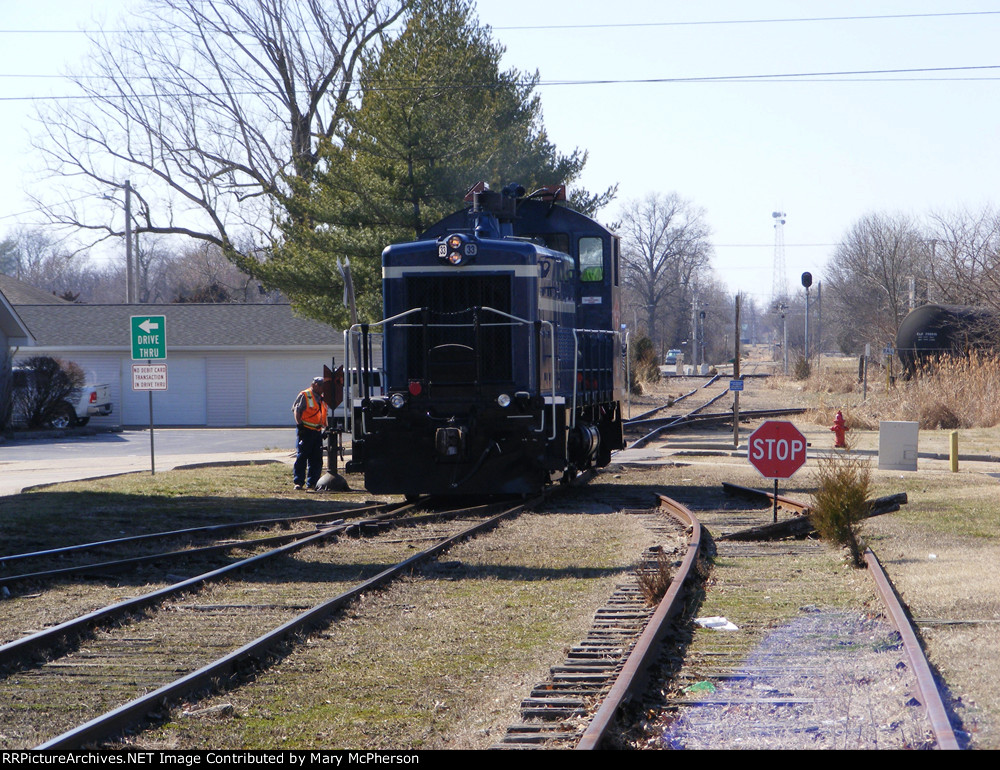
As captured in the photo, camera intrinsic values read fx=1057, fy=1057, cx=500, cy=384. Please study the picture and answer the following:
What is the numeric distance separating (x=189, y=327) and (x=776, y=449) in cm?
3174

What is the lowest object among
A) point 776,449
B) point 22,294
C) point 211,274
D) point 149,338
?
point 776,449

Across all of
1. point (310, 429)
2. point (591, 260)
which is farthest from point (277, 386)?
point (591, 260)

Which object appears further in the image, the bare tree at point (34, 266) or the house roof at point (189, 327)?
the bare tree at point (34, 266)

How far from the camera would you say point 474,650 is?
22.4 ft

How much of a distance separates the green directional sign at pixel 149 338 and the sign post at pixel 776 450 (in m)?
11.3

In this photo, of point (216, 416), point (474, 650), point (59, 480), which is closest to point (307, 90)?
point (216, 416)

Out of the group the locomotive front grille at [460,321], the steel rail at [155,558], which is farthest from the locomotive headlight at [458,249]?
the steel rail at [155,558]

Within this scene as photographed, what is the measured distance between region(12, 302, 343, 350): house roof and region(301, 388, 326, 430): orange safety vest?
20.9 m

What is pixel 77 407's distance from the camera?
115 ft

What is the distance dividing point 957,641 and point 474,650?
9.85 ft

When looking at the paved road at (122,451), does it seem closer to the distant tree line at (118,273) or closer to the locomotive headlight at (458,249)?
the locomotive headlight at (458,249)

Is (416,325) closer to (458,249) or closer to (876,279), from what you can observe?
(458,249)

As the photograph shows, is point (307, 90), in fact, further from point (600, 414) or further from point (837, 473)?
point (837, 473)

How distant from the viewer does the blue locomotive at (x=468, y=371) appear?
13.5 m
